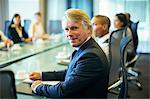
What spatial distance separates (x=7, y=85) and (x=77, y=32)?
616 mm

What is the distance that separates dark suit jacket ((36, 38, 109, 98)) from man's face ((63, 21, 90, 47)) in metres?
0.05

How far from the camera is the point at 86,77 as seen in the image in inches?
56.8

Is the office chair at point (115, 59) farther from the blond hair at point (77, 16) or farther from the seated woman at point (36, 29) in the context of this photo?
the seated woman at point (36, 29)

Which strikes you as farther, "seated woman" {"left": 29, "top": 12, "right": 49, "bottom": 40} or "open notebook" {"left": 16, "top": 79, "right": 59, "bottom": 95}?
"seated woman" {"left": 29, "top": 12, "right": 49, "bottom": 40}

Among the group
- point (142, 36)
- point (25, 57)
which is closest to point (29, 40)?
point (25, 57)

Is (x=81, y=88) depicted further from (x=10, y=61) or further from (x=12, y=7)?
(x=12, y=7)

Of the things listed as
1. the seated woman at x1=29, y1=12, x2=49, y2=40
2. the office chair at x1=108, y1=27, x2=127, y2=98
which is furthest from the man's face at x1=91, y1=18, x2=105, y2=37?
the seated woman at x1=29, y1=12, x2=49, y2=40

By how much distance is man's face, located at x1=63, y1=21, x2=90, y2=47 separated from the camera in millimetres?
1573

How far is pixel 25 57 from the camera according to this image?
3131mm

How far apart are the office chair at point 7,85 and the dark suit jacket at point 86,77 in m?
0.42

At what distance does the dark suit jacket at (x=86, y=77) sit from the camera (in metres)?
1.45

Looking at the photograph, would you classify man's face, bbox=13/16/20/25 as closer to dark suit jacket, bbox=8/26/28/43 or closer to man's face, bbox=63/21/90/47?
dark suit jacket, bbox=8/26/28/43

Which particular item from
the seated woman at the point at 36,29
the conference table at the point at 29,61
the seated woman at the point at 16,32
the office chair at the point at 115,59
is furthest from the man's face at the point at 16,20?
the office chair at the point at 115,59

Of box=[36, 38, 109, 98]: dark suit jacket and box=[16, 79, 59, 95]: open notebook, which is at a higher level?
box=[36, 38, 109, 98]: dark suit jacket
